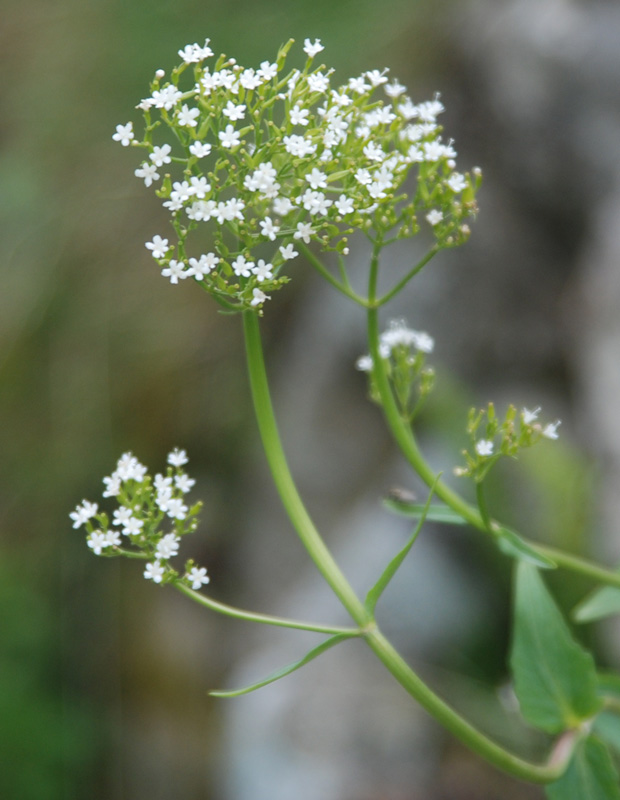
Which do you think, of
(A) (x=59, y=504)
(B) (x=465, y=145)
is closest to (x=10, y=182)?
(A) (x=59, y=504)

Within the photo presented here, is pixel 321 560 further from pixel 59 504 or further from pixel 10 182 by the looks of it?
pixel 10 182

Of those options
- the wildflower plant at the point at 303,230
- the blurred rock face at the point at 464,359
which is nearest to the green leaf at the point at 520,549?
the wildflower plant at the point at 303,230

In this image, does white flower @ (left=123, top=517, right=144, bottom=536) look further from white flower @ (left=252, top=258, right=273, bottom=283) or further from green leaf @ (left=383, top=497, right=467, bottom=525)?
green leaf @ (left=383, top=497, right=467, bottom=525)

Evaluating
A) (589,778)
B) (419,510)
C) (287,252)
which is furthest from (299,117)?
(589,778)

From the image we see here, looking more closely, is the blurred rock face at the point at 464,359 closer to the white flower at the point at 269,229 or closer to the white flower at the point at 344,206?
the white flower at the point at 344,206

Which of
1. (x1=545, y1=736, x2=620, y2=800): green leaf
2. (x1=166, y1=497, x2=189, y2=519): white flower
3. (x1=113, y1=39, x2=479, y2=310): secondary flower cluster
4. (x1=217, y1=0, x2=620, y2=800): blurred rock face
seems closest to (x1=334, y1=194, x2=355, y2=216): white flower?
(x1=113, y1=39, x2=479, y2=310): secondary flower cluster
